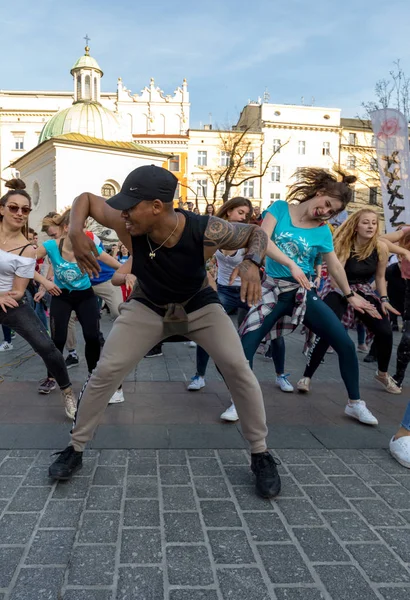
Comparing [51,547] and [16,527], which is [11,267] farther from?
[51,547]

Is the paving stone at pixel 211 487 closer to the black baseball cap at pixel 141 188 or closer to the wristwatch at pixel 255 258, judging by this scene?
the wristwatch at pixel 255 258

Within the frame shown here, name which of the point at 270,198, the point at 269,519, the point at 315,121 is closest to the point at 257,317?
the point at 269,519

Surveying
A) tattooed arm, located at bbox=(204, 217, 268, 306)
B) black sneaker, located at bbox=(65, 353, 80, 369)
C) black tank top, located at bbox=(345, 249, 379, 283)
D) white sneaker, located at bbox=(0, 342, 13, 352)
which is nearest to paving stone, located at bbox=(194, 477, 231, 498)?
tattooed arm, located at bbox=(204, 217, 268, 306)

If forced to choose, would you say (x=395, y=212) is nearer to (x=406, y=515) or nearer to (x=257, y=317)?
(x=257, y=317)

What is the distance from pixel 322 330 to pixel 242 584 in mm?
2428

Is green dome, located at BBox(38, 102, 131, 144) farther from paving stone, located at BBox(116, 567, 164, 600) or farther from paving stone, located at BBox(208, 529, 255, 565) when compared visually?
paving stone, located at BBox(116, 567, 164, 600)

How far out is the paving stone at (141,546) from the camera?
2.22m

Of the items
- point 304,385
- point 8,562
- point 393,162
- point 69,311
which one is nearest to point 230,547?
point 8,562

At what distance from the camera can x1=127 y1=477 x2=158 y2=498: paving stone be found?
282 cm

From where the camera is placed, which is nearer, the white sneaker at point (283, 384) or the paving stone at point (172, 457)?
the paving stone at point (172, 457)

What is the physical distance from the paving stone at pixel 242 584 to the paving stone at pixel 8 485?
1.36m

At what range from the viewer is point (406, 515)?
2678 mm

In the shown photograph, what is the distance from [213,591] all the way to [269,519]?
66cm

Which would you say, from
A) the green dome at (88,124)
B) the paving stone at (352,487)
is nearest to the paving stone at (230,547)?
the paving stone at (352,487)
